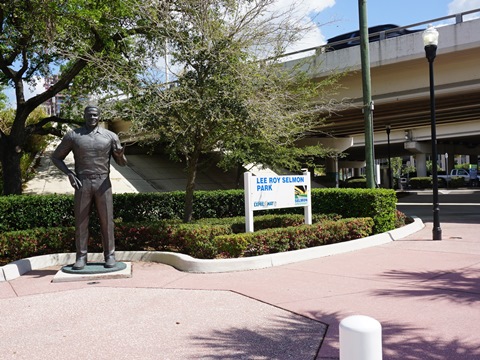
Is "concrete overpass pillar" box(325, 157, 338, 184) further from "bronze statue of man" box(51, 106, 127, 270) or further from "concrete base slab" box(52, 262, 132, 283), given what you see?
"concrete base slab" box(52, 262, 132, 283)

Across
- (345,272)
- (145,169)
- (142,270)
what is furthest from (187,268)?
(145,169)

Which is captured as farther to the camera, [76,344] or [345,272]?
[345,272]

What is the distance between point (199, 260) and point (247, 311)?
2.43 metres

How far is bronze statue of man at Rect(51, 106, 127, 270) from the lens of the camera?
23.8ft

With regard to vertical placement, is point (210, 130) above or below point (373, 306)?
above

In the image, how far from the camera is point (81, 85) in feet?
52.1

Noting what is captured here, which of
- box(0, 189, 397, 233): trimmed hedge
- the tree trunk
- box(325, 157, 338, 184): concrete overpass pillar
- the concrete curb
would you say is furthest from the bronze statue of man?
box(325, 157, 338, 184): concrete overpass pillar

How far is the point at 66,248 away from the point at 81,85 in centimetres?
861

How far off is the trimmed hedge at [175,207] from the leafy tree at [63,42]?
308 cm

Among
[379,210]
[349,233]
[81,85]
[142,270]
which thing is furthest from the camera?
[81,85]

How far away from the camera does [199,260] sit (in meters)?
7.44

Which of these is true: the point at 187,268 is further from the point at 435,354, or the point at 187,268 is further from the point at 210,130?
the point at 435,354

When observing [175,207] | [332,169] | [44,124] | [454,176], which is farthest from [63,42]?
[454,176]

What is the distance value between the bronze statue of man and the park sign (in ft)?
8.58
